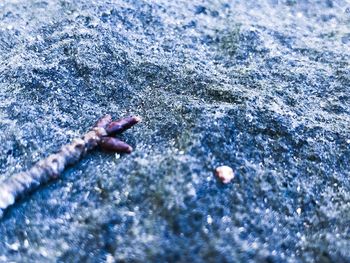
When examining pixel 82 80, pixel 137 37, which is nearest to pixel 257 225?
pixel 82 80

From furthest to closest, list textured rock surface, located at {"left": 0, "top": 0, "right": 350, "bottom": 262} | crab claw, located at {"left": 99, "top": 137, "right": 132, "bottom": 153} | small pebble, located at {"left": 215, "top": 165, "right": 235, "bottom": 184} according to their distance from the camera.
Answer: crab claw, located at {"left": 99, "top": 137, "right": 132, "bottom": 153}
small pebble, located at {"left": 215, "top": 165, "right": 235, "bottom": 184}
textured rock surface, located at {"left": 0, "top": 0, "right": 350, "bottom": 262}

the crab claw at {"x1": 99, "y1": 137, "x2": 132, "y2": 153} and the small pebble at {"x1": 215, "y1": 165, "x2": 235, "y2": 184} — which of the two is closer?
the small pebble at {"x1": 215, "y1": 165, "x2": 235, "y2": 184}

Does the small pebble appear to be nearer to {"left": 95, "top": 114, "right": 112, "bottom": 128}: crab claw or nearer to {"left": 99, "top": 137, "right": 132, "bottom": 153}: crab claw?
{"left": 99, "top": 137, "right": 132, "bottom": 153}: crab claw

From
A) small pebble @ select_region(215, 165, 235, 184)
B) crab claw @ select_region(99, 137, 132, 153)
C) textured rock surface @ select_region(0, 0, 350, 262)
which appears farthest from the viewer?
crab claw @ select_region(99, 137, 132, 153)

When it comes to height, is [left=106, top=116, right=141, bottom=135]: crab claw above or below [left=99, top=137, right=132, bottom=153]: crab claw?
above

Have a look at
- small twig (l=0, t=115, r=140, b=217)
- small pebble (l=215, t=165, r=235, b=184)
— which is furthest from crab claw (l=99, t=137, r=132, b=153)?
small pebble (l=215, t=165, r=235, b=184)

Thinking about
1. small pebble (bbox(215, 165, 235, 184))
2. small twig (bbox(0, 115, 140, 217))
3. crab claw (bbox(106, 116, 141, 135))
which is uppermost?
small pebble (bbox(215, 165, 235, 184))

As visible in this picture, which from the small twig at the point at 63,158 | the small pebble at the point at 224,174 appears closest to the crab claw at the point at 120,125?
the small twig at the point at 63,158
